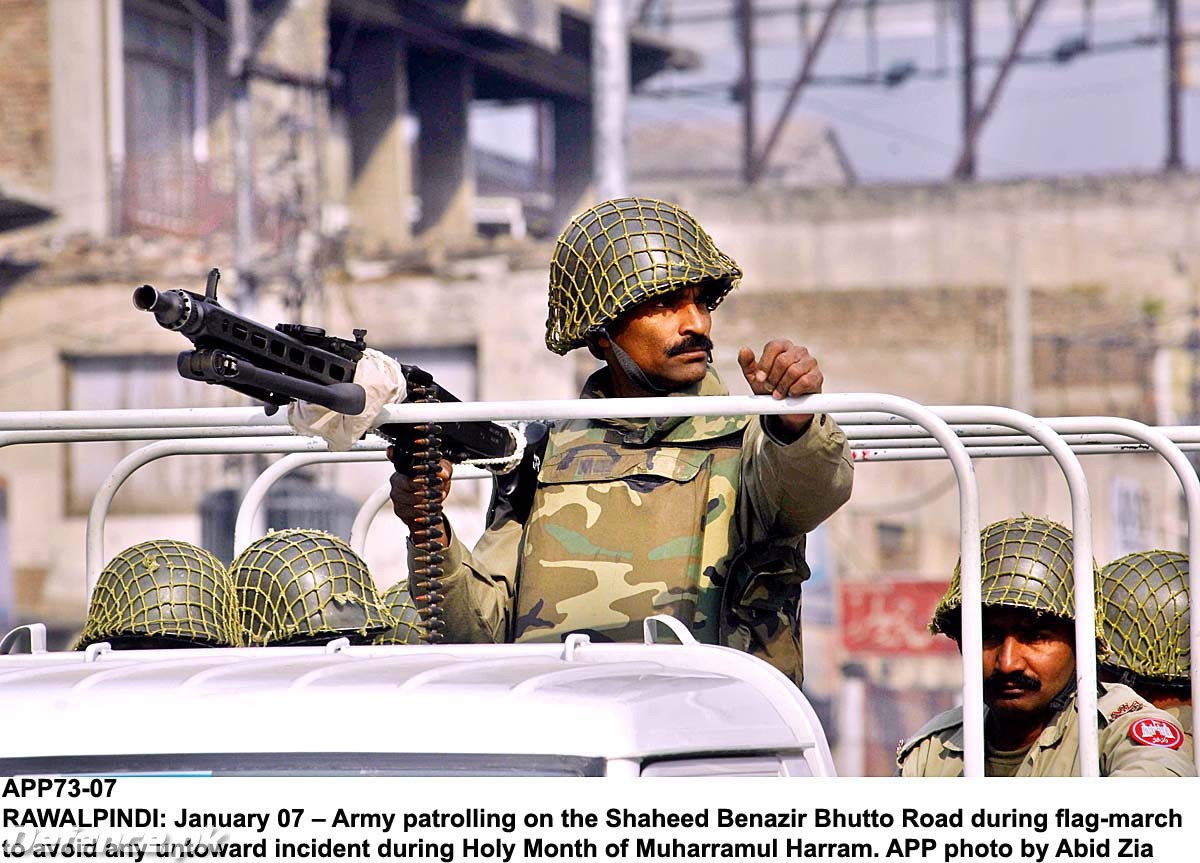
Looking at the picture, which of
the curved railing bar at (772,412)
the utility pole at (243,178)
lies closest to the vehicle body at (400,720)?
the curved railing bar at (772,412)

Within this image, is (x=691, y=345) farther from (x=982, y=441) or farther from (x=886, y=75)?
(x=886, y=75)

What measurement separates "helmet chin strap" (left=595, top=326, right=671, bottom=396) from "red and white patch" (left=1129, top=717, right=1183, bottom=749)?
112cm

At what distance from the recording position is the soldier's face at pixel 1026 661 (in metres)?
3.72

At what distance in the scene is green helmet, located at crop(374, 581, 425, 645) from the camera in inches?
164

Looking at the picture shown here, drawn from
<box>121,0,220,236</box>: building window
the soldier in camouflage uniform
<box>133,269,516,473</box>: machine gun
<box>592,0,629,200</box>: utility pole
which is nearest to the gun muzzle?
<box>133,269,516,473</box>: machine gun

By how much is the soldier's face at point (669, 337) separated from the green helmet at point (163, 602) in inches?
38.1

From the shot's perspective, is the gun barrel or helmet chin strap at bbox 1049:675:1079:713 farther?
helmet chin strap at bbox 1049:675:1079:713

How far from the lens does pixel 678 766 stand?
2.46m

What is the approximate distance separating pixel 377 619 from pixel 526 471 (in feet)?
1.38

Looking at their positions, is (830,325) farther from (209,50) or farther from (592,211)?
(592,211)

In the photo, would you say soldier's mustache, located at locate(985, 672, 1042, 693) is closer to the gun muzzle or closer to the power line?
the gun muzzle

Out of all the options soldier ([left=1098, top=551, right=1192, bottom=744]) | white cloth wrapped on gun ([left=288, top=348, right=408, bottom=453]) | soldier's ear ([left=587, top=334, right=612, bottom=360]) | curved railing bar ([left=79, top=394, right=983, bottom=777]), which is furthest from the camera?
soldier ([left=1098, top=551, right=1192, bottom=744])

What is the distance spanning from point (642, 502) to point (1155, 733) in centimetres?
104
